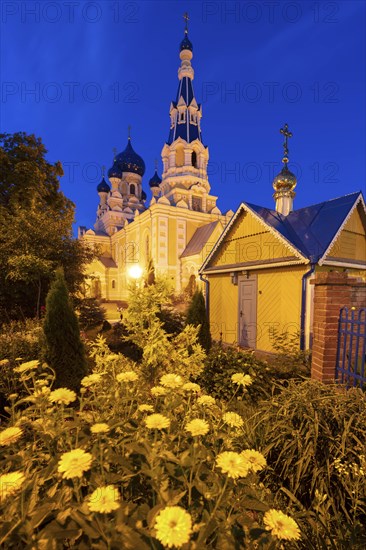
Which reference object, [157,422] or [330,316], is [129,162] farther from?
[157,422]

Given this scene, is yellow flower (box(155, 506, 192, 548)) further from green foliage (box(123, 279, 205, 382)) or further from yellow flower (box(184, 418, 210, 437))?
green foliage (box(123, 279, 205, 382))

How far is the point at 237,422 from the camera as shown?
175 cm

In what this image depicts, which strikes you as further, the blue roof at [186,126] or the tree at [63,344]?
the blue roof at [186,126]

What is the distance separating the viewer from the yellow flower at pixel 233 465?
1.15m

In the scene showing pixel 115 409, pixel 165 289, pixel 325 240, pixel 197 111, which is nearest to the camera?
pixel 115 409

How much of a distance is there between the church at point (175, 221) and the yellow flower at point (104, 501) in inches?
878

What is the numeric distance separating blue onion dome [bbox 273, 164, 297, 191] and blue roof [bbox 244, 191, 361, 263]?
357cm

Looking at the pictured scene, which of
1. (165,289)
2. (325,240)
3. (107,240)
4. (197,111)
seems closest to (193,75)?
(197,111)

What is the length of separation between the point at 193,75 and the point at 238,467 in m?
45.9

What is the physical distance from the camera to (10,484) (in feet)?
3.55

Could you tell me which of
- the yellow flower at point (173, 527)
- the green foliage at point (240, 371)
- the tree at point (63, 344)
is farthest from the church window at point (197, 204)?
the yellow flower at point (173, 527)

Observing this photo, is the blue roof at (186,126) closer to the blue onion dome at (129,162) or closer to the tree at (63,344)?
the blue onion dome at (129,162)

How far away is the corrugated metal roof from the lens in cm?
2708

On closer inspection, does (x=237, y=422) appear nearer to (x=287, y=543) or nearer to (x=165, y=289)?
(x=287, y=543)
